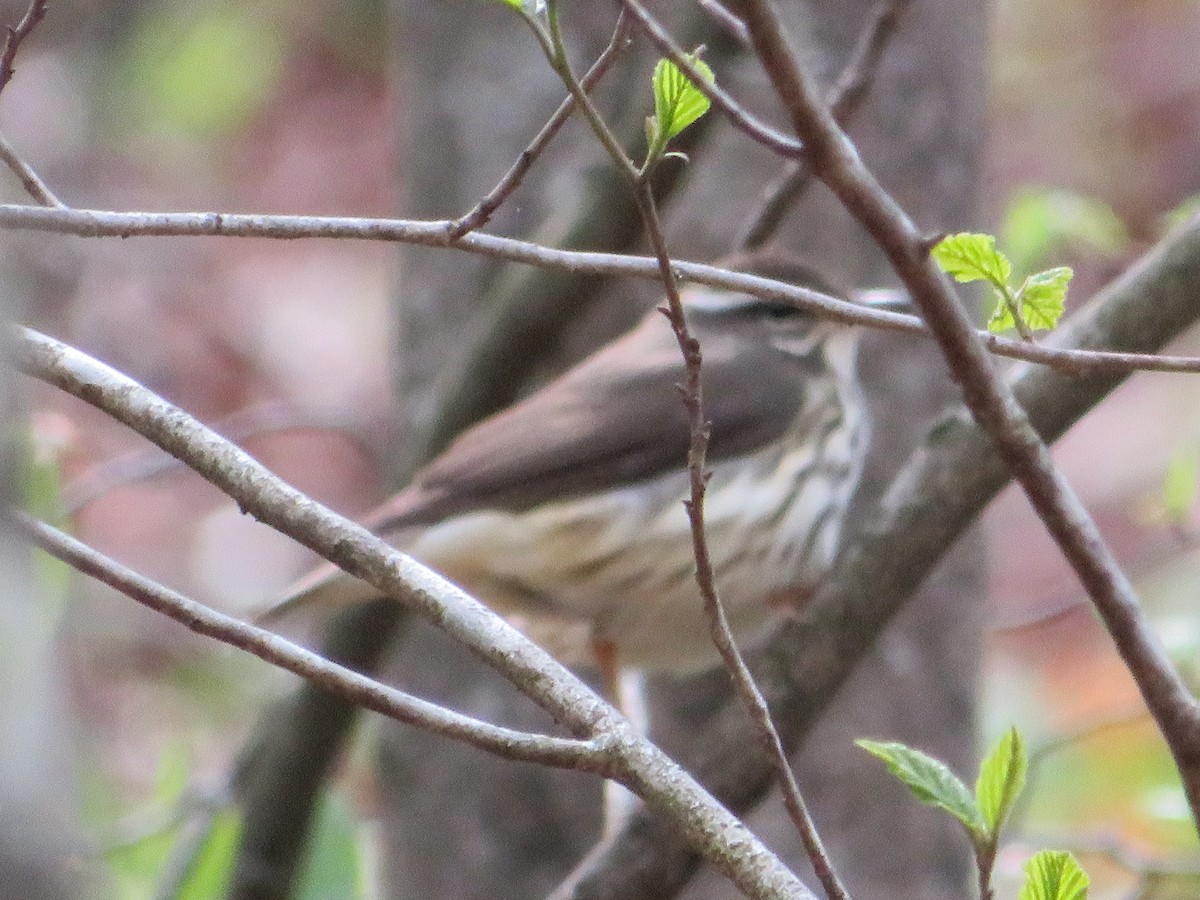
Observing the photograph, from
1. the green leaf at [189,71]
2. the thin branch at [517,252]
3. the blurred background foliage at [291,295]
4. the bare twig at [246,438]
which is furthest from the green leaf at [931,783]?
the green leaf at [189,71]

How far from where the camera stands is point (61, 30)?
217 inches

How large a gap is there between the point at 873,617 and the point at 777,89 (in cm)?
114

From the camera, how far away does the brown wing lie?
265 cm

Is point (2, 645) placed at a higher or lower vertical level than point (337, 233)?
lower

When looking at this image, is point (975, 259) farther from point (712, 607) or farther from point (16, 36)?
point (16, 36)

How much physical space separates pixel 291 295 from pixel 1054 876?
17.7ft

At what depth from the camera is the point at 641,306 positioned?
2.91m

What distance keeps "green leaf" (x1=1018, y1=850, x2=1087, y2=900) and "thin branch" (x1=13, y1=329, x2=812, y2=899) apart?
153 millimetres

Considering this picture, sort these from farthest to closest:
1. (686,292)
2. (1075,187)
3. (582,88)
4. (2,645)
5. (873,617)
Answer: (1075,187), (686,292), (873,617), (582,88), (2,645)

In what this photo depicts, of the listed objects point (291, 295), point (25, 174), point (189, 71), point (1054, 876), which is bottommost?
point (1054, 876)

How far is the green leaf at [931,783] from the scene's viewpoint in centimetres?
116

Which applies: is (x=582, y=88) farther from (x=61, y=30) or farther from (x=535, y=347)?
(x=61, y=30)

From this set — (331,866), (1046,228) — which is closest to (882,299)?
(1046,228)

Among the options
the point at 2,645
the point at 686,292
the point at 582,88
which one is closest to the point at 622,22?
the point at 582,88
